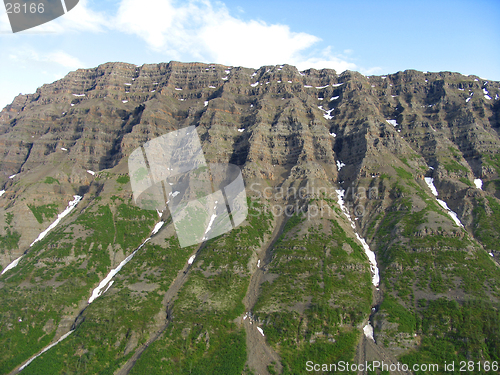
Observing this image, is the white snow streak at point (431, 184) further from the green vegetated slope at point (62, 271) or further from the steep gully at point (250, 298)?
the green vegetated slope at point (62, 271)

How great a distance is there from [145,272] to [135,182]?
186 ft

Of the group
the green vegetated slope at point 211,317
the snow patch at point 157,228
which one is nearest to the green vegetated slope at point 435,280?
the green vegetated slope at point 211,317

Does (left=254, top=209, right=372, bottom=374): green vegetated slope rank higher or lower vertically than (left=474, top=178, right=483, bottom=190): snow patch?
lower

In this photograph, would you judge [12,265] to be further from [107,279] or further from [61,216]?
[107,279]

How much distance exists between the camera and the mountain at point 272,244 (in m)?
74.0

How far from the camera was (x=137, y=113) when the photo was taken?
622 ft

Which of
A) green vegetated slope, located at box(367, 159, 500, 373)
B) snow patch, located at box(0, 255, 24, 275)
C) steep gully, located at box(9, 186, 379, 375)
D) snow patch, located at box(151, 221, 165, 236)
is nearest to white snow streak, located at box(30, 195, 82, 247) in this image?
steep gully, located at box(9, 186, 379, 375)

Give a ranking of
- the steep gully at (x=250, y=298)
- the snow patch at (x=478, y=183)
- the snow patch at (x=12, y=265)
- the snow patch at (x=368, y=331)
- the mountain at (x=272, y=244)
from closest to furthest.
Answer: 1. the steep gully at (x=250, y=298)
2. the mountain at (x=272, y=244)
3. the snow patch at (x=368, y=331)
4. the snow patch at (x=12, y=265)
5. the snow patch at (x=478, y=183)

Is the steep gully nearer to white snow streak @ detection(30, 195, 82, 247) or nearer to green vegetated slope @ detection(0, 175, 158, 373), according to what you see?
white snow streak @ detection(30, 195, 82, 247)

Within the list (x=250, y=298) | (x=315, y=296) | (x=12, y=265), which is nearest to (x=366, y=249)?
(x=315, y=296)

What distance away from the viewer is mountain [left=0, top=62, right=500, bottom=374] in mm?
74000

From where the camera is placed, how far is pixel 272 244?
11119 cm

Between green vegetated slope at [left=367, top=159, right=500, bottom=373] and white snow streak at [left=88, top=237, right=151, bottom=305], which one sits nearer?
green vegetated slope at [left=367, top=159, right=500, bottom=373]

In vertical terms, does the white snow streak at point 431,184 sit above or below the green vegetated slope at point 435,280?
above
